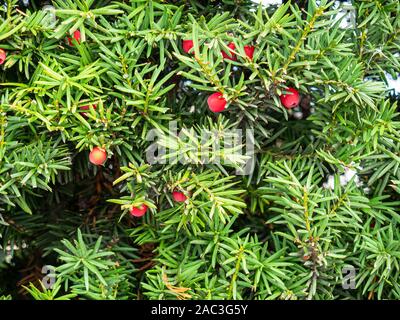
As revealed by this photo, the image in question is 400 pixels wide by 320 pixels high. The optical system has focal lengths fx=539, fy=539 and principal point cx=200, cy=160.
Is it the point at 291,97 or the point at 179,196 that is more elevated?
the point at 291,97

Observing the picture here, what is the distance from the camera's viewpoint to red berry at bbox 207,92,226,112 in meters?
1.17

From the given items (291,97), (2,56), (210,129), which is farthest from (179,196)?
(2,56)

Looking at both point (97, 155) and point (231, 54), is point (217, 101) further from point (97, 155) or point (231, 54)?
point (97, 155)

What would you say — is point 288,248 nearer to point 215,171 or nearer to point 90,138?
point 215,171

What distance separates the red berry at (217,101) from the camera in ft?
3.85

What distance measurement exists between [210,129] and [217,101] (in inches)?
3.6

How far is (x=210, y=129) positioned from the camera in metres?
1.24

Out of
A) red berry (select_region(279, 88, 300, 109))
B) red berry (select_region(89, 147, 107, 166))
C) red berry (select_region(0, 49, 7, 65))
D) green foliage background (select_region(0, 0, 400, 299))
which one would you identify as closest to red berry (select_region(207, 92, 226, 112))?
green foliage background (select_region(0, 0, 400, 299))

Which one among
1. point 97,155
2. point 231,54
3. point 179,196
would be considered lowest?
point 179,196

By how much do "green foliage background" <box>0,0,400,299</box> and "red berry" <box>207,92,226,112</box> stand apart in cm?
2

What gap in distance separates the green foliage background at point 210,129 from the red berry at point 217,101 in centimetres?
2

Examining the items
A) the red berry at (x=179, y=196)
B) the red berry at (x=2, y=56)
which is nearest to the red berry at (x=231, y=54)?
the red berry at (x=179, y=196)

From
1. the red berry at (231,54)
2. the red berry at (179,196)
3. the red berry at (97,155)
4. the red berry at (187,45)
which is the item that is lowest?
the red berry at (179,196)

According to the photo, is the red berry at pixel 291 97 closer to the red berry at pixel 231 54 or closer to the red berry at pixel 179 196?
the red berry at pixel 231 54
